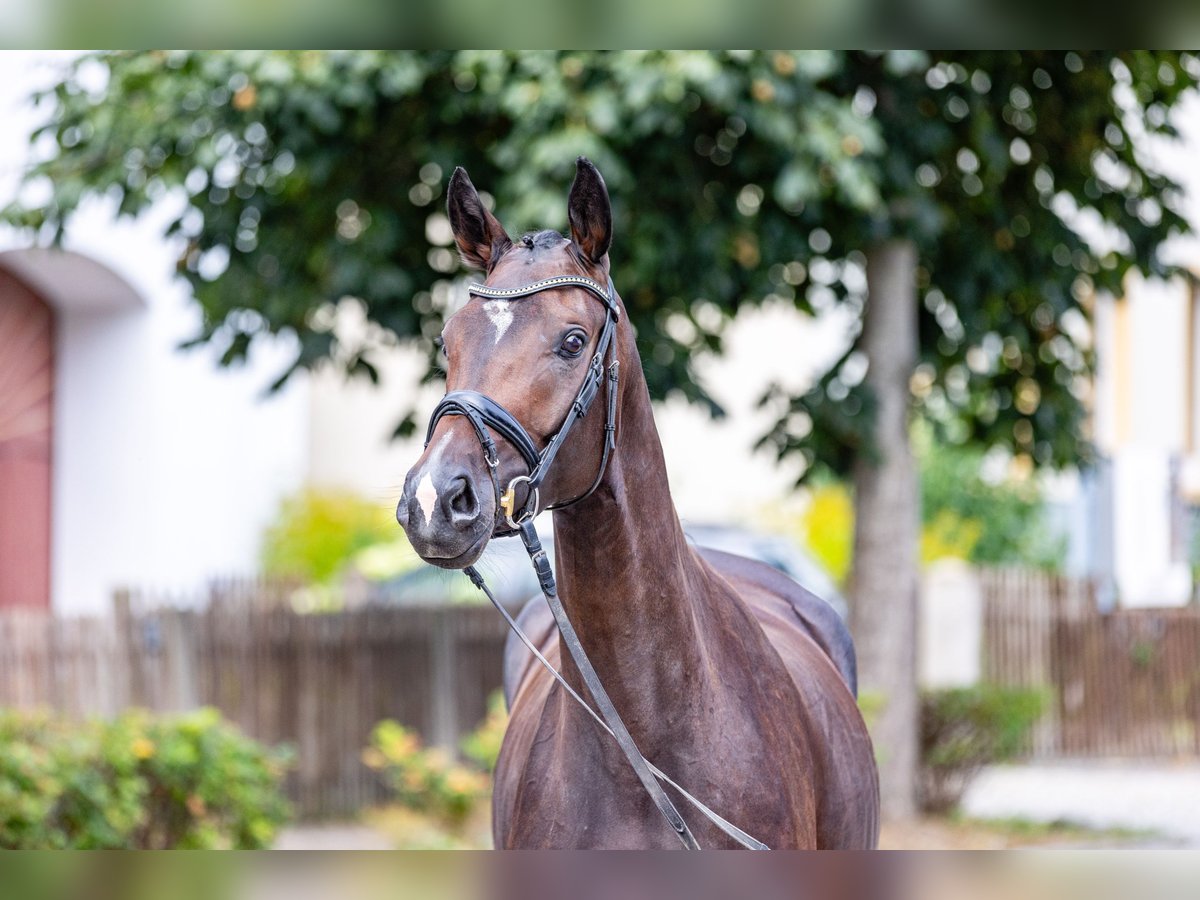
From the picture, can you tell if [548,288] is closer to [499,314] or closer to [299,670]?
[499,314]

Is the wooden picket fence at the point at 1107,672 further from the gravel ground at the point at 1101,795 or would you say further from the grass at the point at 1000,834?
the grass at the point at 1000,834

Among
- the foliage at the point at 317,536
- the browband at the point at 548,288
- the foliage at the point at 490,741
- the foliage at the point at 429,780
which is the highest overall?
the foliage at the point at 317,536

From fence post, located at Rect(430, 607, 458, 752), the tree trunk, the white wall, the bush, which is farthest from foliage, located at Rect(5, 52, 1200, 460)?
the white wall

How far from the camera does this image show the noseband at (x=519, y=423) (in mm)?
2689

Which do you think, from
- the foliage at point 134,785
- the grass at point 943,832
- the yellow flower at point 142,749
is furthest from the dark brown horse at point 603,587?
the grass at point 943,832

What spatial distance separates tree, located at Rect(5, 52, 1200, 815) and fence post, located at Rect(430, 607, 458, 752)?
2.80m

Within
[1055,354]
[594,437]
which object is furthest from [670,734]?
[1055,354]

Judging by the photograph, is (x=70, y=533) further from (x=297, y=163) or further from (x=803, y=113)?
(x=803, y=113)

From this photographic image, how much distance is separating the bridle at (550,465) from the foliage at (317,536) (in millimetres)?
15244

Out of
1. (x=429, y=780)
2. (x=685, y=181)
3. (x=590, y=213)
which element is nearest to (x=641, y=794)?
(x=590, y=213)

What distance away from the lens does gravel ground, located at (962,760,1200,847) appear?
34.9 feet

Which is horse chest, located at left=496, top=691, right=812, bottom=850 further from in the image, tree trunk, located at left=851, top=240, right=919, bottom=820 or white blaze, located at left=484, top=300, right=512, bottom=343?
tree trunk, located at left=851, top=240, right=919, bottom=820

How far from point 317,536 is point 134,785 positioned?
38.2 feet

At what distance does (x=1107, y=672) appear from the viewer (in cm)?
1364
